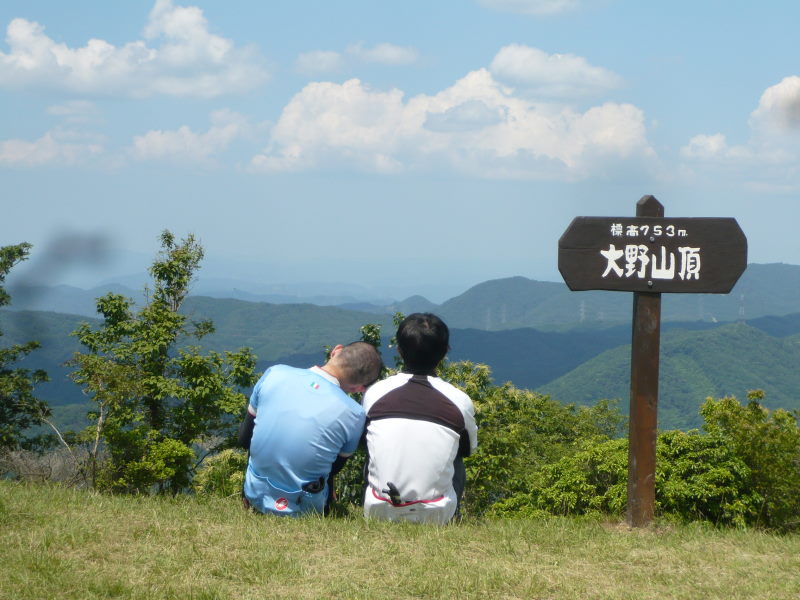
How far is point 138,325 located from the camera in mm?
24922

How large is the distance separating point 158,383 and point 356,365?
62.8ft

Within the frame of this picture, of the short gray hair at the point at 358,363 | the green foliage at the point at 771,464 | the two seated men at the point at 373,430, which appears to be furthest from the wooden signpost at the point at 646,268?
the short gray hair at the point at 358,363

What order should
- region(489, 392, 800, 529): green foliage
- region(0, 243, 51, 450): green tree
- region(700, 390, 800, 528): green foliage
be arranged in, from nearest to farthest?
region(489, 392, 800, 529): green foliage
region(700, 390, 800, 528): green foliage
region(0, 243, 51, 450): green tree

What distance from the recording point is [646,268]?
20.5 feet

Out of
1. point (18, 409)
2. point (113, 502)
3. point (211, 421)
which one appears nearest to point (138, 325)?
point (211, 421)

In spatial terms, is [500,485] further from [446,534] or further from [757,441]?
[446,534]

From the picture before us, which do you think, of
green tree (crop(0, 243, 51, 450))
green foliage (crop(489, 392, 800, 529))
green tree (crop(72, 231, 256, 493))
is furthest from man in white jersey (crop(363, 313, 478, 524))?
green tree (crop(0, 243, 51, 450))

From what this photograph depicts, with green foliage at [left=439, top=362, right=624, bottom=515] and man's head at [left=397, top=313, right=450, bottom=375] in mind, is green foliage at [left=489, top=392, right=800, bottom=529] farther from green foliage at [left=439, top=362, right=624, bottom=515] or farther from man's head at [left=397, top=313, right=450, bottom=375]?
man's head at [left=397, top=313, right=450, bottom=375]

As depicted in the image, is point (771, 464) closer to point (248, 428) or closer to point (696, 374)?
point (248, 428)

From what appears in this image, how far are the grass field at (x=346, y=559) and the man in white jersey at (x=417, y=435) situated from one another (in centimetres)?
16

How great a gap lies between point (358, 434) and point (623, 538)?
184 centimetres

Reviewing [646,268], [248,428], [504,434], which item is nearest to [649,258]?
[646,268]

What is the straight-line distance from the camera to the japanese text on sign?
6207 millimetres

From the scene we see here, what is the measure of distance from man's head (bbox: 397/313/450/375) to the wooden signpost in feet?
4.54
